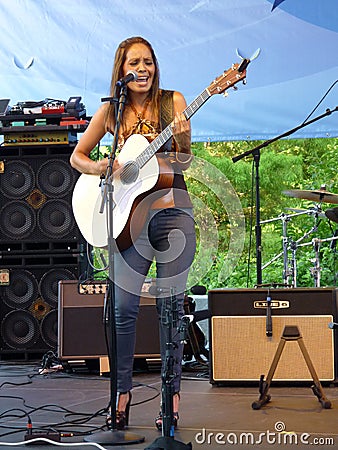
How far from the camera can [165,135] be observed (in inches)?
123

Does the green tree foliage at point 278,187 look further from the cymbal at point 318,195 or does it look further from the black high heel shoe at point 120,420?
the black high heel shoe at point 120,420

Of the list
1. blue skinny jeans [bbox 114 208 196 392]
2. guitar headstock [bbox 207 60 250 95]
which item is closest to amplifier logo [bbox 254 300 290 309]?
blue skinny jeans [bbox 114 208 196 392]

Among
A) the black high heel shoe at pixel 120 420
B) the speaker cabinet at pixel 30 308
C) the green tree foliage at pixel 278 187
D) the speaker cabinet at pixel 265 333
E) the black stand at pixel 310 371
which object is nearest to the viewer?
the black high heel shoe at pixel 120 420

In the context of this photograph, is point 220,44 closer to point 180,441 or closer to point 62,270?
point 62,270

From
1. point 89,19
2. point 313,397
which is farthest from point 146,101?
point 89,19

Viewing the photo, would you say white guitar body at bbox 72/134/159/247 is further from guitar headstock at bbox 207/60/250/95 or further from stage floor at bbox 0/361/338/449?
stage floor at bbox 0/361/338/449

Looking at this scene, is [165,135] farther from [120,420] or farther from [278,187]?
[278,187]

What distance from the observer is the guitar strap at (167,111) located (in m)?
3.18

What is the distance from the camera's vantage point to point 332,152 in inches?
373

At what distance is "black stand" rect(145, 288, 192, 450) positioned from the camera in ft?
9.37

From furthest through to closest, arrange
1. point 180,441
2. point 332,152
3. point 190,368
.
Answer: point 332,152
point 190,368
point 180,441

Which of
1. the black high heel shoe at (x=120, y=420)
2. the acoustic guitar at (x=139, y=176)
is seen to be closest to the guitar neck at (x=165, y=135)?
the acoustic guitar at (x=139, y=176)

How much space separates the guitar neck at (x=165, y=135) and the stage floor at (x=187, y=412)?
103 cm

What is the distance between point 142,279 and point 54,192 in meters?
2.69
